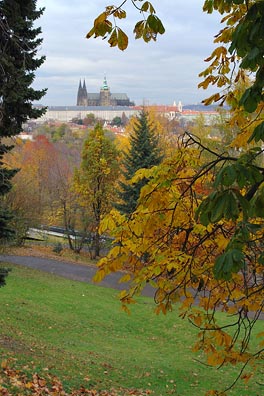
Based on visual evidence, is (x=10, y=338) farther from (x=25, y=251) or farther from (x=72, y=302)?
(x=25, y=251)

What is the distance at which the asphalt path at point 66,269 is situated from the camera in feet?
73.9

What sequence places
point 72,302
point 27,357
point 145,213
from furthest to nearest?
point 72,302 < point 27,357 < point 145,213

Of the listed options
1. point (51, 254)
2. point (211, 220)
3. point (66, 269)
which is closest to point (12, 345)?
point (211, 220)

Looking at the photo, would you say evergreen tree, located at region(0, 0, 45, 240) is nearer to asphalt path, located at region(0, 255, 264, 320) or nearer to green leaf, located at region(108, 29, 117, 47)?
green leaf, located at region(108, 29, 117, 47)

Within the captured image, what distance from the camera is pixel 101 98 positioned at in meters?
183

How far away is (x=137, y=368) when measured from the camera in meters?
11.0

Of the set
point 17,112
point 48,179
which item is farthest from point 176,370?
point 48,179

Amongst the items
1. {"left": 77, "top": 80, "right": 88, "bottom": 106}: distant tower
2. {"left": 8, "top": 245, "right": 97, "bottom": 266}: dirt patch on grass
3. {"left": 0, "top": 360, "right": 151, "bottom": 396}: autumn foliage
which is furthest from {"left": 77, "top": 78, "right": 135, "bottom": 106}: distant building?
{"left": 0, "top": 360, "right": 151, "bottom": 396}: autumn foliage

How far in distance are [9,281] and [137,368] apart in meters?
10.00

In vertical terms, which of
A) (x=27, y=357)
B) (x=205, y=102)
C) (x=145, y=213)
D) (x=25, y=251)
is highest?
(x=205, y=102)

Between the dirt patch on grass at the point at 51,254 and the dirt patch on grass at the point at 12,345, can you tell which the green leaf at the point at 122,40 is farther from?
the dirt patch on grass at the point at 51,254

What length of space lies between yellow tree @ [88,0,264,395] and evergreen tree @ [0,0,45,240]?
587 cm

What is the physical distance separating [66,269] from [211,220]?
23074 millimetres

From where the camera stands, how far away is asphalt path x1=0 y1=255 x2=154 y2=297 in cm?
2252
